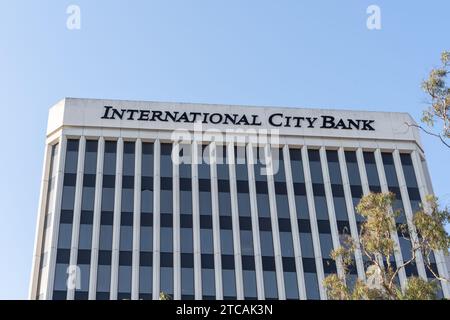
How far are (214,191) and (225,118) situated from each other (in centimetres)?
758

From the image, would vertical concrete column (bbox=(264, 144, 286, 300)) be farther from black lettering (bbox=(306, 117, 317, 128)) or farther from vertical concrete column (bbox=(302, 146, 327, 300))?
black lettering (bbox=(306, 117, 317, 128))

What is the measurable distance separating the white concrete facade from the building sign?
0.31 feet

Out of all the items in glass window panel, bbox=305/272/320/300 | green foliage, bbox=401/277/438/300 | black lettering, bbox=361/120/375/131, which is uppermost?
black lettering, bbox=361/120/375/131

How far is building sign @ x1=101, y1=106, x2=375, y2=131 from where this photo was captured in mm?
58438

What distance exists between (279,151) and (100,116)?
1576 centimetres

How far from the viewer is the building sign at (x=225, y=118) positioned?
58.4 metres

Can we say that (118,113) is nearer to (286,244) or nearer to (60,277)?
(60,277)

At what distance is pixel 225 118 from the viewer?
58.8 m

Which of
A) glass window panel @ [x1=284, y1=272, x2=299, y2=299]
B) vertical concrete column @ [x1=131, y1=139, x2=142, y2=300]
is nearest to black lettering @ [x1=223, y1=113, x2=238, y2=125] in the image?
vertical concrete column @ [x1=131, y1=139, x2=142, y2=300]

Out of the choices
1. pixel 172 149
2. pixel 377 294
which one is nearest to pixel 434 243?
pixel 377 294

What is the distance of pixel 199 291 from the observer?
161ft

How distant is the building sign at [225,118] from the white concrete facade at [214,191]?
0.09 metres

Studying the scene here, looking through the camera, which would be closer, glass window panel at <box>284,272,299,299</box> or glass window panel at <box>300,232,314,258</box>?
glass window panel at <box>284,272,299,299</box>

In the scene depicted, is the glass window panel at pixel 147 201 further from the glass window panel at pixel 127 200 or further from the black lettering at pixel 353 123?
the black lettering at pixel 353 123
